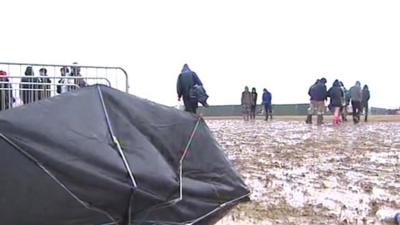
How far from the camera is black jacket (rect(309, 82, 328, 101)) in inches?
916

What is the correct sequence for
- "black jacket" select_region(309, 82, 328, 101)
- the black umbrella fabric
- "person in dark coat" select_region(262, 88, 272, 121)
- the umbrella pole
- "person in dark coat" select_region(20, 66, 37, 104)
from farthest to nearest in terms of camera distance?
"person in dark coat" select_region(262, 88, 272, 121)
"black jacket" select_region(309, 82, 328, 101)
"person in dark coat" select_region(20, 66, 37, 104)
the umbrella pole
the black umbrella fabric

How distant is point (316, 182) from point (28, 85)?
3886mm

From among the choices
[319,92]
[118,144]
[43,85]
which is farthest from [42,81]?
[319,92]

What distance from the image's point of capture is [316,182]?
807 centimetres

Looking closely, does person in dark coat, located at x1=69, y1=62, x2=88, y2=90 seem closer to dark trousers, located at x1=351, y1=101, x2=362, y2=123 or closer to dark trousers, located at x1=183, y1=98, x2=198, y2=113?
dark trousers, located at x1=183, y1=98, x2=198, y2=113

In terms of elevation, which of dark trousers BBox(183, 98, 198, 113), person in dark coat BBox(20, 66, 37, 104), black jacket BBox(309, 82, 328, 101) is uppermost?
black jacket BBox(309, 82, 328, 101)

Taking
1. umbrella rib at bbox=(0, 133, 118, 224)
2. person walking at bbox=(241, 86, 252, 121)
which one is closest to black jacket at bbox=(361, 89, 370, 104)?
person walking at bbox=(241, 86, 252, 121)

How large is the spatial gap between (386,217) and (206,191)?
210 cm

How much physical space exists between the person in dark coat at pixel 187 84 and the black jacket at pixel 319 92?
10.7 m

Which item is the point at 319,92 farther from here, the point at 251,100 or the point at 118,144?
the point at 118,144

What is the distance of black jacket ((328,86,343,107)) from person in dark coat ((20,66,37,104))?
710 inches

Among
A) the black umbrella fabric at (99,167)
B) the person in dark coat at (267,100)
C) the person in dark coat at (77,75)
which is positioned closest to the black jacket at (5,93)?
the person in dark coat at (77,75)

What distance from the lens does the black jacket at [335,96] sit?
23511 mm

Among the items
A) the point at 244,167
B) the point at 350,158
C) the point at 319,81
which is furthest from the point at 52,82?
the point at 319,81
